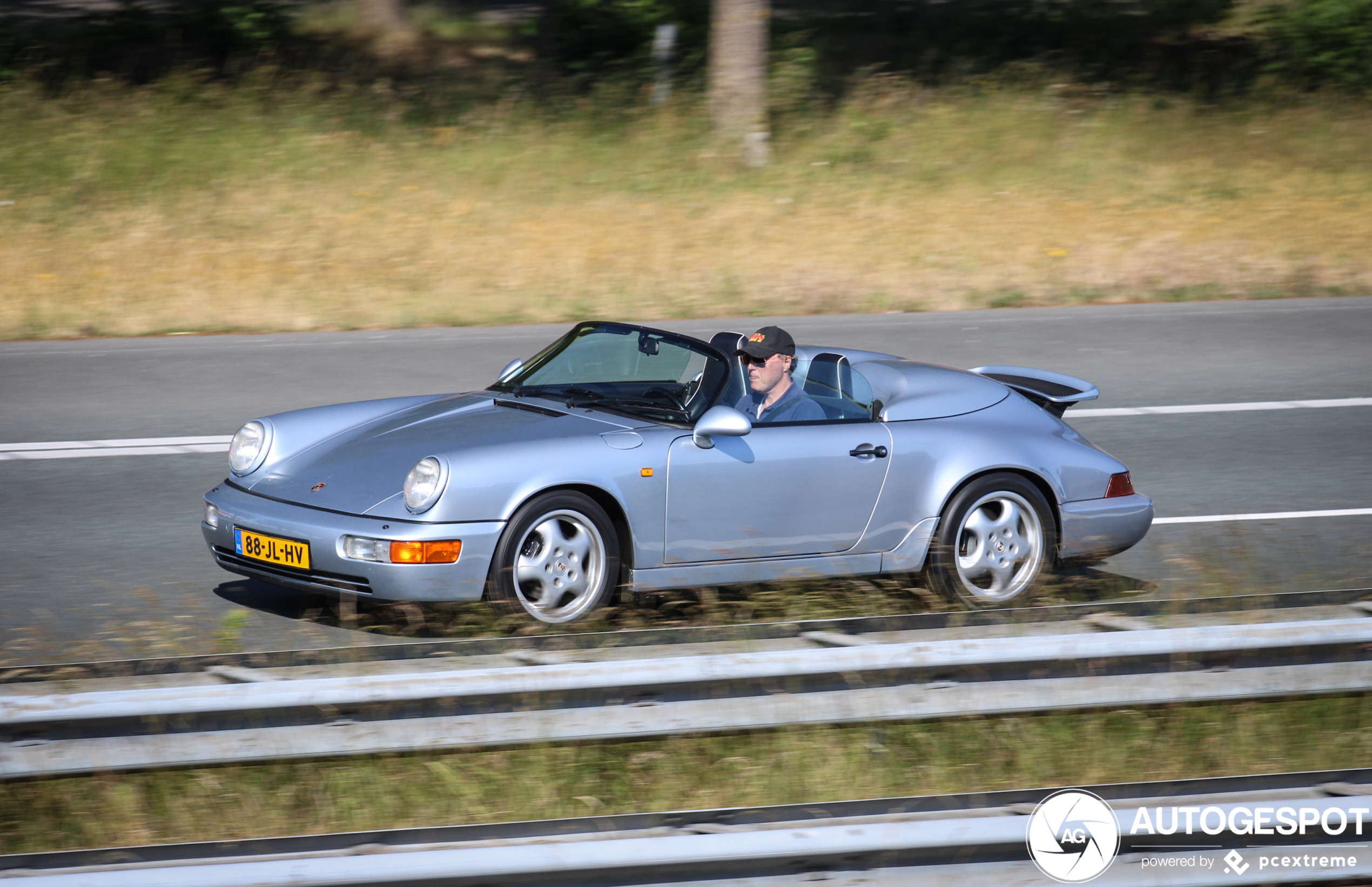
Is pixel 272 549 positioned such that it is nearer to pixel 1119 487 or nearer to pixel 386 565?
pixel 386 565

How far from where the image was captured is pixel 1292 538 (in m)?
7.23

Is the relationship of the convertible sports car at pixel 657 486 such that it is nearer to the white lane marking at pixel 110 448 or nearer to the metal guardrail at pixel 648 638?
the metal guardrail at pixel 648 638

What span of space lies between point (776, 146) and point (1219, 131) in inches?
246

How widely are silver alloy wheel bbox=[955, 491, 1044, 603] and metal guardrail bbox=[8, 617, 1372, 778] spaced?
74.5 inches

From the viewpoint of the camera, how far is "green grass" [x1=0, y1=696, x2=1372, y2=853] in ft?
12.9

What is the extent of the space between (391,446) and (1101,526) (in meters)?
3.08

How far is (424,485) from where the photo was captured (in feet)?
17.7

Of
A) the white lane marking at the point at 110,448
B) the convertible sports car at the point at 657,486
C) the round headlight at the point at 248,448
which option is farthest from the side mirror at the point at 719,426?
the white lane marking at the point at 110,448

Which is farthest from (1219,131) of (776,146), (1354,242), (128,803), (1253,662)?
(128,803)

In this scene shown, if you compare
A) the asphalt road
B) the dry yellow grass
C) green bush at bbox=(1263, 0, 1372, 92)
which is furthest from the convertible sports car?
green bush at bbox=(1263, 0, 1372, 92)

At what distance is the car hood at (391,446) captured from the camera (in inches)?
219

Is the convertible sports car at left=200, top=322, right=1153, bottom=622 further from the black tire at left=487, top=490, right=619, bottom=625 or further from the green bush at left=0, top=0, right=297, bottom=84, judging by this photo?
the green bush at left=0, top=0, right=297, bottom=84

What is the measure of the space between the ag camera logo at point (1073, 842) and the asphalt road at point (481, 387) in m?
2.94

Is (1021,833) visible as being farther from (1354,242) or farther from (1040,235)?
(1354,242)
